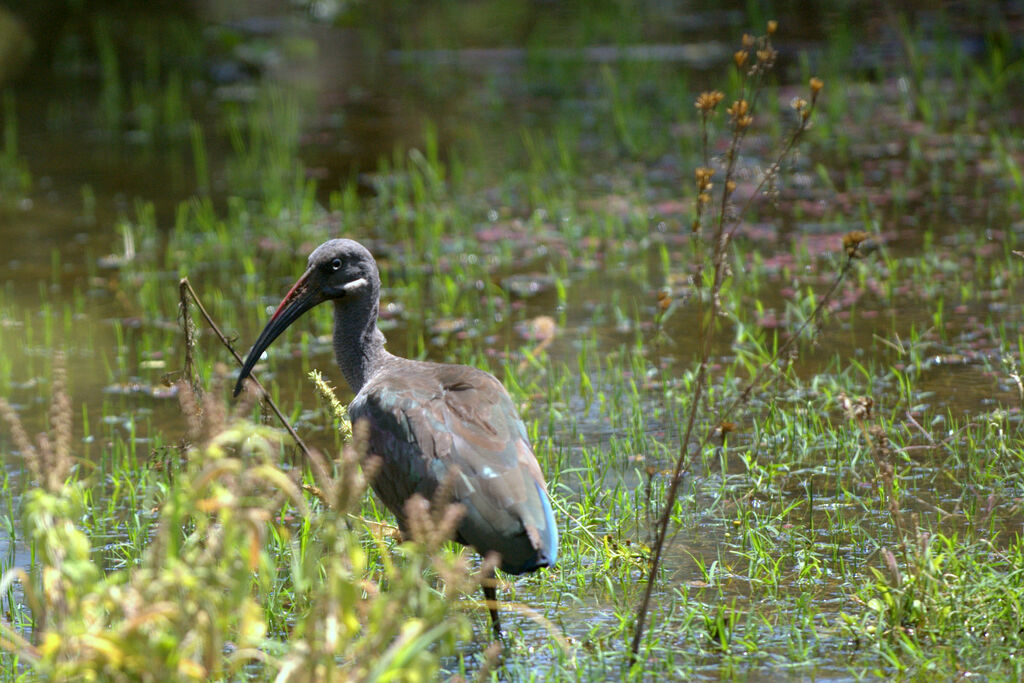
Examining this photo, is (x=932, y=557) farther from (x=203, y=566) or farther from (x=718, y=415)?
(x=203, y=566)

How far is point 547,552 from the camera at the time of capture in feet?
11.3

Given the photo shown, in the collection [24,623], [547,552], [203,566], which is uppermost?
[203,566]

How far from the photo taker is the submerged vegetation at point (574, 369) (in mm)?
2770

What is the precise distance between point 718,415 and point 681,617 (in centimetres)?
154

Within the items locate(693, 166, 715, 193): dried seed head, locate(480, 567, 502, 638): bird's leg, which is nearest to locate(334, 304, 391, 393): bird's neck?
locate(480, 567, 502, 638): bird's leg

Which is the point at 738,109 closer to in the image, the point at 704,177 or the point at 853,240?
the point at 704,177

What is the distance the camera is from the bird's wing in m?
3.53

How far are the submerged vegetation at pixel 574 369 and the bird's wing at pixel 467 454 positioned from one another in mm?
135

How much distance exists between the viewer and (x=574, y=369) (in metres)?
6.02

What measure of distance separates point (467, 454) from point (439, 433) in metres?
0.12

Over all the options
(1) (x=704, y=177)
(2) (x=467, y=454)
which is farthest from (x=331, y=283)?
(1) (x=704, y=177)

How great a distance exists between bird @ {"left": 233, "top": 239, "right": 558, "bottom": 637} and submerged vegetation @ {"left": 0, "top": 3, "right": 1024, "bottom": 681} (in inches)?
5.1

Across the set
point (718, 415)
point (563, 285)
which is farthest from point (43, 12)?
point (718, 415)

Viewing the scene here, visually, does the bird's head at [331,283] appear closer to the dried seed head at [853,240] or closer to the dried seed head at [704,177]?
the dried seed head at [704,177]
